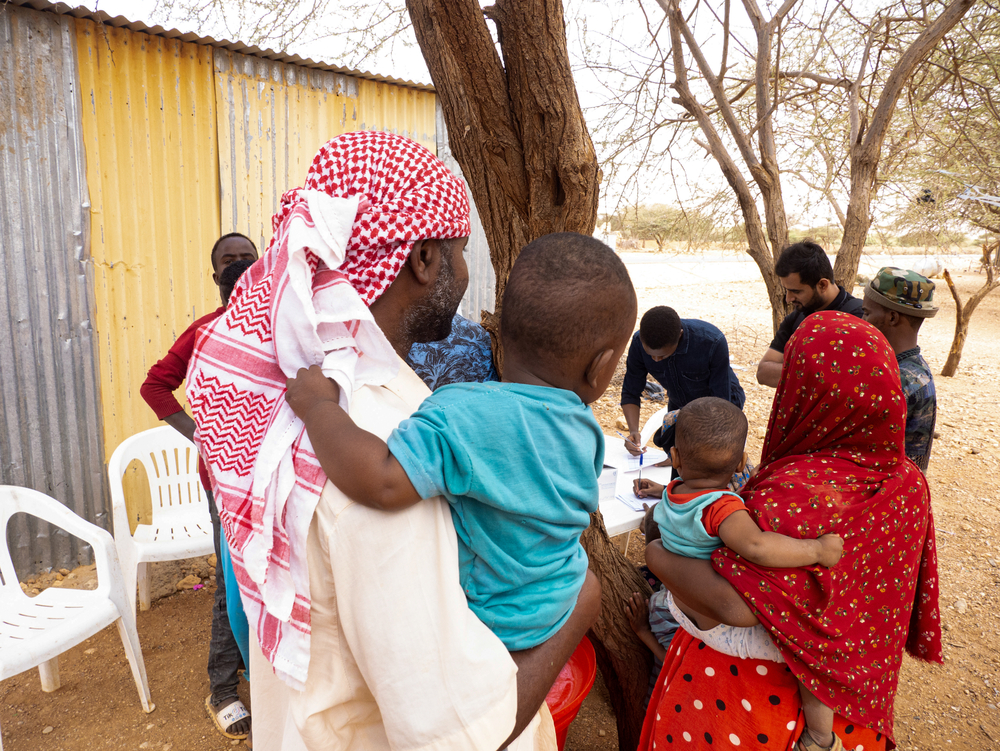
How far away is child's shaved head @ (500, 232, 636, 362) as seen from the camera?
120 cm

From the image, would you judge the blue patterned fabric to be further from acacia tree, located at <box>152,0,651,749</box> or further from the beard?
the beard

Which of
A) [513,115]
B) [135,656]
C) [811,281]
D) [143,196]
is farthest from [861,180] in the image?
[135,656]

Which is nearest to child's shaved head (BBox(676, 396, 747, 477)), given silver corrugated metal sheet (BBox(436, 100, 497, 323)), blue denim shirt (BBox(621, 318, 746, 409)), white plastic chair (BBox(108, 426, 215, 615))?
blue denim shirt (BBox(621, 318, 746, 409))

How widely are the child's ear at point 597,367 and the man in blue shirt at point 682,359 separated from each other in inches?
106

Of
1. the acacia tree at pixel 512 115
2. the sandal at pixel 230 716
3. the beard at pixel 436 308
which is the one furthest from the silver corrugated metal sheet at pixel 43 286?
the beard at pixel 436 308

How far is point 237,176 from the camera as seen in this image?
16.1 ft

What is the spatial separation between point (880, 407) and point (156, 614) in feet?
14.1

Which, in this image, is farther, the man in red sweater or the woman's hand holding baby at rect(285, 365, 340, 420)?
the man in red sweater

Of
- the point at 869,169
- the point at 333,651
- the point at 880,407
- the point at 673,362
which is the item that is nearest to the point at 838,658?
the point at 880,407

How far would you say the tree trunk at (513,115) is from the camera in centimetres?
217

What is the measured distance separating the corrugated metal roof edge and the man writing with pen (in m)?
3.27

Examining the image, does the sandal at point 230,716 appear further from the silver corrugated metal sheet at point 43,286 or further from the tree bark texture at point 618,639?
the silver corrugated metal sheet at point 43,286

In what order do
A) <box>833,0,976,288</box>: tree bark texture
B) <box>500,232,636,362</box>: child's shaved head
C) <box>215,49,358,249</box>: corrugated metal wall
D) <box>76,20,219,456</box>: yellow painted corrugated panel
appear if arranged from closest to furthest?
<box>500,232,636,362</box>: child's shaved head < <box>76,20,219,456</box>: yellow painted corrugated panel < <box>215,49,358,249</box>: corrugated metal wall < <box>833,0,976,288</box>: tree bark texture

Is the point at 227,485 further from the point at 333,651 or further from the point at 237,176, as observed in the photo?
the point at 237,176
